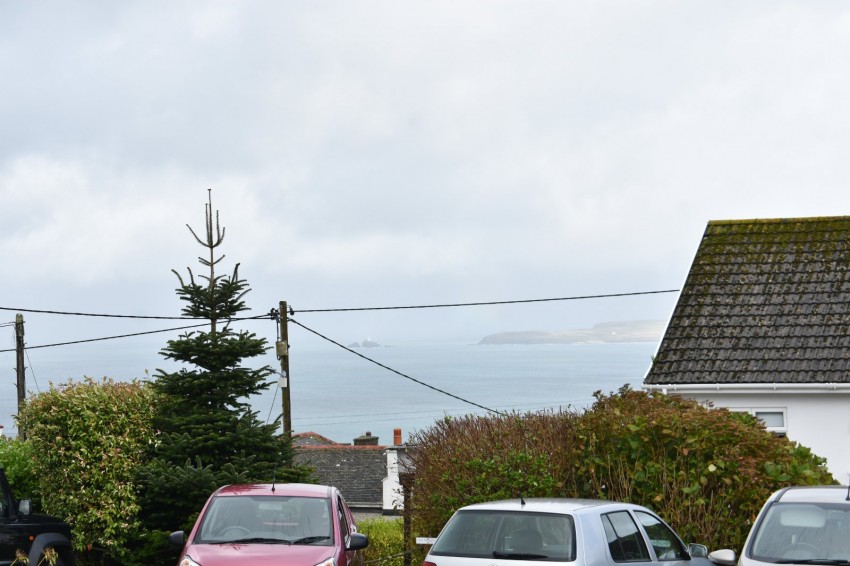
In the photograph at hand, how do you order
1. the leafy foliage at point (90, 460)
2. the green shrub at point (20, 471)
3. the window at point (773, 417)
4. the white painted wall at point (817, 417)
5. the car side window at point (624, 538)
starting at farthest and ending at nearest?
1. the window at point (773, 417)
2. the white painted wall at point (817, 417)
3. the green shrub at point (20, 471)
4. the leafy foliage at point (90, 460)
5. the car side window at point (624, 538)

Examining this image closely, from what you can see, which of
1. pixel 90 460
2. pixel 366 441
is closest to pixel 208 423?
pixel 90 460

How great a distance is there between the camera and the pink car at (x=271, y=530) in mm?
10953

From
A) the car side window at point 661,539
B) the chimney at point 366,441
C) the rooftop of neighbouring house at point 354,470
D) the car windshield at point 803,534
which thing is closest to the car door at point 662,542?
the car side window at point 661,539

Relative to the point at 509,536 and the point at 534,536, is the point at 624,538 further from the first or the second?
the point at 509,536

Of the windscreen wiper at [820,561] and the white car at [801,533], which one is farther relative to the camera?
the white car at [801,533]

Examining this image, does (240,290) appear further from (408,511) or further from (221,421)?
(408,511)

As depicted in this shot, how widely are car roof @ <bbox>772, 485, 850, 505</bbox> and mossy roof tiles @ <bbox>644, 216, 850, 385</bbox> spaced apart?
35.3 ft

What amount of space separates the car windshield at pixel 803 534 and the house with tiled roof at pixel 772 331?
10.9 metres

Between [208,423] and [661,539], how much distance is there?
26.7 feet

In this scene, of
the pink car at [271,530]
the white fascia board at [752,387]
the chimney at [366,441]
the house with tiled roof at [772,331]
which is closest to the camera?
the pink car at [271,530]

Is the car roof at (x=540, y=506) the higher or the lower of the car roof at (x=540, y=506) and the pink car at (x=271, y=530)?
the higher

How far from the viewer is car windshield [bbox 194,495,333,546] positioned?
454 inches

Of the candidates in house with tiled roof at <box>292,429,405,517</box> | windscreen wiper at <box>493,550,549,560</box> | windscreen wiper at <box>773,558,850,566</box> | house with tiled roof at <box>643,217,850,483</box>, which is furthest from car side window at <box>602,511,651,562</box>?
house with tiled roof at <box>292,429,405,517</box>

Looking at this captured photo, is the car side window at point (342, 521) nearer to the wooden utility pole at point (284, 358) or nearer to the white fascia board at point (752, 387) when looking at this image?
the white fascia board at point (752, 387)
